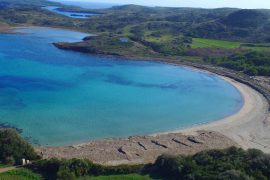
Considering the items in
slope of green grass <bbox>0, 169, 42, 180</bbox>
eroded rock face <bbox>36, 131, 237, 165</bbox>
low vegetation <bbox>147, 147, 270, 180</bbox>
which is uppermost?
low vegetation <bbox>147, 147, 270, 180</bbox>

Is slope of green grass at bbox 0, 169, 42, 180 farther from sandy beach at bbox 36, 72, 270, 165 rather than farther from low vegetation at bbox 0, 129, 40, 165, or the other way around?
sandy beach at bbox 36, 72, 270, 165

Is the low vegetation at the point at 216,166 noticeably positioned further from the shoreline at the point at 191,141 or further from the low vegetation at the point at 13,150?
the low vegetation at the point at 13,150

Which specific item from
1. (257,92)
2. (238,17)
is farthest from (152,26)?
(257,92)

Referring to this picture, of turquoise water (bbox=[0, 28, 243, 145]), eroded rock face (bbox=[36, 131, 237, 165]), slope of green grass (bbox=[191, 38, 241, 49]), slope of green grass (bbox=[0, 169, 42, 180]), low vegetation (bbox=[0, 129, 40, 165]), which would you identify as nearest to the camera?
slope of green grass (bbox=[0, 169, 42, 180])

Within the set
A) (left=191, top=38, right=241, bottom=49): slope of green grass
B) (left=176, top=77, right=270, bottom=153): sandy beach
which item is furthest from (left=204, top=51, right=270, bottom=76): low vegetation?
(left=176, top=77, right=270, bottom=153): sandy beach

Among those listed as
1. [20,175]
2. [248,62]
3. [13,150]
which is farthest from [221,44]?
[20,175]

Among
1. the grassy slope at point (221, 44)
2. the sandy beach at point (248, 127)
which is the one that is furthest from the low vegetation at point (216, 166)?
the grassy slope at point (221, 44)
